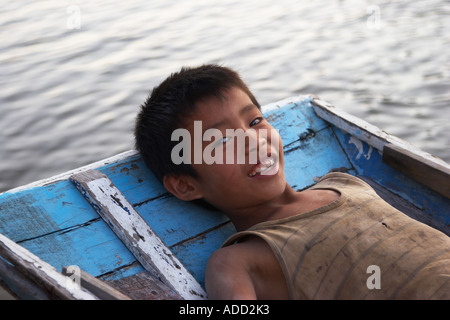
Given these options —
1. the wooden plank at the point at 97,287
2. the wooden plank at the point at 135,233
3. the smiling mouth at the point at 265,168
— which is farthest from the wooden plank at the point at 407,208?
the wooden plank at the point at 97,287

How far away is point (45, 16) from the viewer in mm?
7656

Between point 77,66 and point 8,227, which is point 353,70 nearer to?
point 77,66

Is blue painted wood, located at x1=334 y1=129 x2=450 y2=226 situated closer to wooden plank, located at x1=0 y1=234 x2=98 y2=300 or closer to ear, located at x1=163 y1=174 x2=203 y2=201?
ear, located at x1=163 y1=174 x2=203 y2=201

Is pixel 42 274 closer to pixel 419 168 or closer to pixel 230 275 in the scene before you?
pixel 230 275

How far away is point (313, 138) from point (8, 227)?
4.82ft

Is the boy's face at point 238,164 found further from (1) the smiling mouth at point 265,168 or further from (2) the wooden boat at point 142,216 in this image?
(2) the wooden boat at point 142,216

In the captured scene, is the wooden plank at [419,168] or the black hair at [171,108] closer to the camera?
the black hair at [171,108]

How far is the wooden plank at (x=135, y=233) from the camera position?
1.91 meters

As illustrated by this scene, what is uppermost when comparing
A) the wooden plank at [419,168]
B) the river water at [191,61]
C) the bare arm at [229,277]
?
the bare arm at [229,277]

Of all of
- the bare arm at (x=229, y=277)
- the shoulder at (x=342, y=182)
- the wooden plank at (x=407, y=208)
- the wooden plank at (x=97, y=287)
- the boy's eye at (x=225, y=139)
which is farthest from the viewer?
the wooden plank at (x=407, y=208)

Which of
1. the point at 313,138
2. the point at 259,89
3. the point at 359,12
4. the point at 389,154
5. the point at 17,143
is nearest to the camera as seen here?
the point at 389,154

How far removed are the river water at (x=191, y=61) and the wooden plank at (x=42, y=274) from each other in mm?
2884

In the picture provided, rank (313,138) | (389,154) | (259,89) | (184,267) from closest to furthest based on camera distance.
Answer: (184,267), (389,154), (313,138), (259,89)

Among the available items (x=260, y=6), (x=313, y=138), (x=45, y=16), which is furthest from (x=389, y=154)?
(x=45, y=16)
